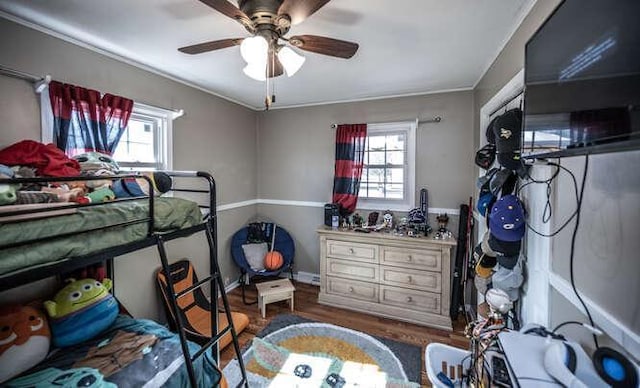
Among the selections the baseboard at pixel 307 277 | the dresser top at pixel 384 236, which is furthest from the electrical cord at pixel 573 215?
the baseboard at pixel 307 277

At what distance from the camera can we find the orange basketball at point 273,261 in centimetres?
314

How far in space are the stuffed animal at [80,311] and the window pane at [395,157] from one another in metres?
2.95

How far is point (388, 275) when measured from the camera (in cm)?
278

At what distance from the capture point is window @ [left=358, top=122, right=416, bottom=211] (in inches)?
121

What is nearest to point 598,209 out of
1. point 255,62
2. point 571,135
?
point 571,135

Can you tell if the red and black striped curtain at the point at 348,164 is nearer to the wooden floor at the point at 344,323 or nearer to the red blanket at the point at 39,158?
the wooden floor at the point at 344,323

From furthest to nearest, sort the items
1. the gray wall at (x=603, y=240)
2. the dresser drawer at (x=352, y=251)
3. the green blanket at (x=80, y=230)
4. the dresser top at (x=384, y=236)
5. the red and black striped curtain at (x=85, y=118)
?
the dresser drawer at (x=352, y=251), the dresser top at (x=384, y=236), the red and black striped curtain at (x=85, y=118), the green blanket at (x=80, y=230), the gray wall at (x=603, y=240)

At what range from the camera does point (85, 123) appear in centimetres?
180

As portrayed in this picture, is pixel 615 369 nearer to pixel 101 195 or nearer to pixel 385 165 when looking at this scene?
pixel 101 195

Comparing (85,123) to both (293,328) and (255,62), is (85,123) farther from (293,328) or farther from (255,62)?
(293,328)

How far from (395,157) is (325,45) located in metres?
2.01

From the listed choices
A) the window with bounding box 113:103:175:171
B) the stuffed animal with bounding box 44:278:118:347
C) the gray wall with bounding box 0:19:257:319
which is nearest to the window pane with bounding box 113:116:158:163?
the window with bounding box 113:103:175:171

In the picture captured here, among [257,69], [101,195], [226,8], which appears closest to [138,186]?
[101,195]

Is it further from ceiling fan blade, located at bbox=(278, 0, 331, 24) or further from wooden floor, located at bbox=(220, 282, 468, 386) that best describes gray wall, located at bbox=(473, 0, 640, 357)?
wooden floor, located at bbox=(220, 282, 468, 386)
